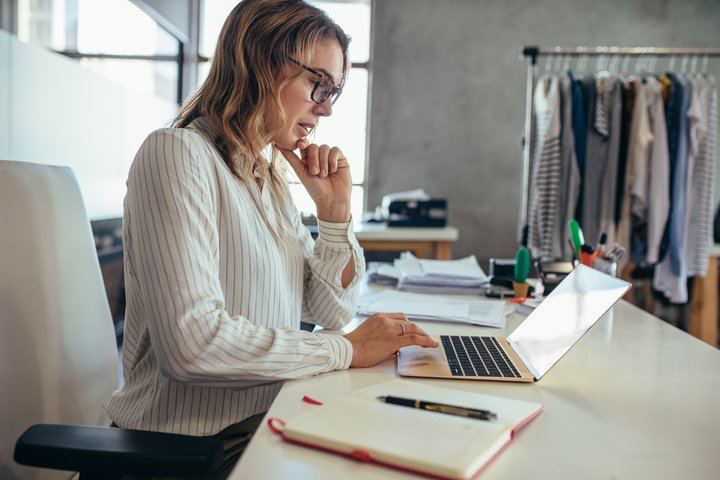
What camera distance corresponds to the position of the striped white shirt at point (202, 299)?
78 cm

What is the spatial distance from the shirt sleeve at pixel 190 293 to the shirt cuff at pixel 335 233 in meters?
0.33

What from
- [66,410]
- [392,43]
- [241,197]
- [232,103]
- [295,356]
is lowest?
[66,410]

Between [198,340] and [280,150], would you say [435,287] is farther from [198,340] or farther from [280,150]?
[198,340]

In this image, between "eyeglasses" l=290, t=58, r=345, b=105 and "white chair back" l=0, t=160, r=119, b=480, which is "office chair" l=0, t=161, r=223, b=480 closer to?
"white chair back" l=0, t=160, r=119, b=480

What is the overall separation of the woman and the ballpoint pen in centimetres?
17

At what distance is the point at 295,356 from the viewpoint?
2.68ft

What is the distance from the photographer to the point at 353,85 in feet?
14.2

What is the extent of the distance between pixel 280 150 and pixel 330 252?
0.23 metres

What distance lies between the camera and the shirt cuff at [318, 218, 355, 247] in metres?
1.19

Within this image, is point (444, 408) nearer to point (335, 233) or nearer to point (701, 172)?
point (335, 233)

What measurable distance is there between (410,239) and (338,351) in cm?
198

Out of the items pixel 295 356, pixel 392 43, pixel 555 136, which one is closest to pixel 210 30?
pixel 392 43

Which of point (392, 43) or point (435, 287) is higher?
point (392, 43)

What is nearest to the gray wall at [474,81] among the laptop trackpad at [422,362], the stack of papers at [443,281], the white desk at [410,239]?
the white desk at [410,239]
